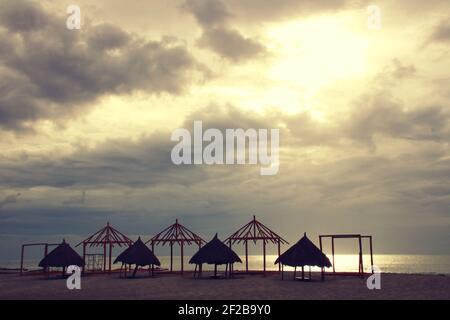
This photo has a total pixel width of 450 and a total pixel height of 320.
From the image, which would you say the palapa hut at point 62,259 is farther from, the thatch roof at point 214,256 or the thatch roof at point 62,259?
the thatch roof at point 214,256

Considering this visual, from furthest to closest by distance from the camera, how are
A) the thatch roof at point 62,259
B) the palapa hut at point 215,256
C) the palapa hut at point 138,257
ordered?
the thatch roof at point 62,259
the palapa hut at point 138,257
the palapa hut at point 215,256

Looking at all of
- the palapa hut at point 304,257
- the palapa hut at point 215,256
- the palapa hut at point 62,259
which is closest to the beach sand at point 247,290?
the palapa hut at point 304,257

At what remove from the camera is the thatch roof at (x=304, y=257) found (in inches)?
1406

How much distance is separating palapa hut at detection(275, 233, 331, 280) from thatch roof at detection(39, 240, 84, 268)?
1749 cm

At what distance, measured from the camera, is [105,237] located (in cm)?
5006

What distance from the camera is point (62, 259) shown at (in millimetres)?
42188

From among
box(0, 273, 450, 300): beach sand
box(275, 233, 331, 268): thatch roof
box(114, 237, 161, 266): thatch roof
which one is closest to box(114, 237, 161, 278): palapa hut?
box(114, 237, 161, 266): thatch roof

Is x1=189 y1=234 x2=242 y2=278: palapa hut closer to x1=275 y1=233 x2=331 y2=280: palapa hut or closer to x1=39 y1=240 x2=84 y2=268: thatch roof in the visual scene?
x1=275 y1=233 x2=331 y2=280: palapa hut

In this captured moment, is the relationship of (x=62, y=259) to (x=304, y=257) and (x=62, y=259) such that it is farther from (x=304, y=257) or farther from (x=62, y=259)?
(x=304, y=257)

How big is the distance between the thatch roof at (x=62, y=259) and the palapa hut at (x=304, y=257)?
17.5m

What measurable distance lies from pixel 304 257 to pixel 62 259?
2032 centimetres
